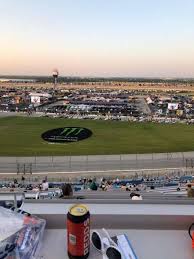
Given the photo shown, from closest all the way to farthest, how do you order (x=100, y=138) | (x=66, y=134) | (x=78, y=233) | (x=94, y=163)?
(x=78, y=233), (x=94, y=163), (x=100, y=138), (x=66, y=134)

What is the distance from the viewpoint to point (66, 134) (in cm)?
4028

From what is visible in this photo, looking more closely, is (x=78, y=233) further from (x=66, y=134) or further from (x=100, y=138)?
(x=66, y=134)

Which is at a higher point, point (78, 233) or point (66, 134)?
point (78, 233)

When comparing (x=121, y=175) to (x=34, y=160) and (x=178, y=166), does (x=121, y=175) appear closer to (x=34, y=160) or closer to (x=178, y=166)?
(x=178, y=166)

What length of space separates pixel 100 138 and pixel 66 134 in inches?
173

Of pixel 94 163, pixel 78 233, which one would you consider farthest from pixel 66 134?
pixel 78 233

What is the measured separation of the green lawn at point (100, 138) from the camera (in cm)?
3127

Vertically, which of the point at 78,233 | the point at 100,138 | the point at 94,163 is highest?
the point at 78,233

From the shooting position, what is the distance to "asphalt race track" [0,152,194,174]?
955 inches

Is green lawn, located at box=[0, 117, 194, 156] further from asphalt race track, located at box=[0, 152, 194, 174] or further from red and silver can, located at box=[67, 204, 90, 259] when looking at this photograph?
red and silver can, located at box=[67, 204, 90, 259]

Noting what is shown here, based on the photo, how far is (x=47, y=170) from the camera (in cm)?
2400

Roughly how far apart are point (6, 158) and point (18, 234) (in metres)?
26.7

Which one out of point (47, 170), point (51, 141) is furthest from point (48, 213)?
point (51, 141)

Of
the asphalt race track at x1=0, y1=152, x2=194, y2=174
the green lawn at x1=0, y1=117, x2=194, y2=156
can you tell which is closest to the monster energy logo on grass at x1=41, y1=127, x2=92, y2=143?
the green lawn at x1=0, y1=117, x2=194, y2=156
